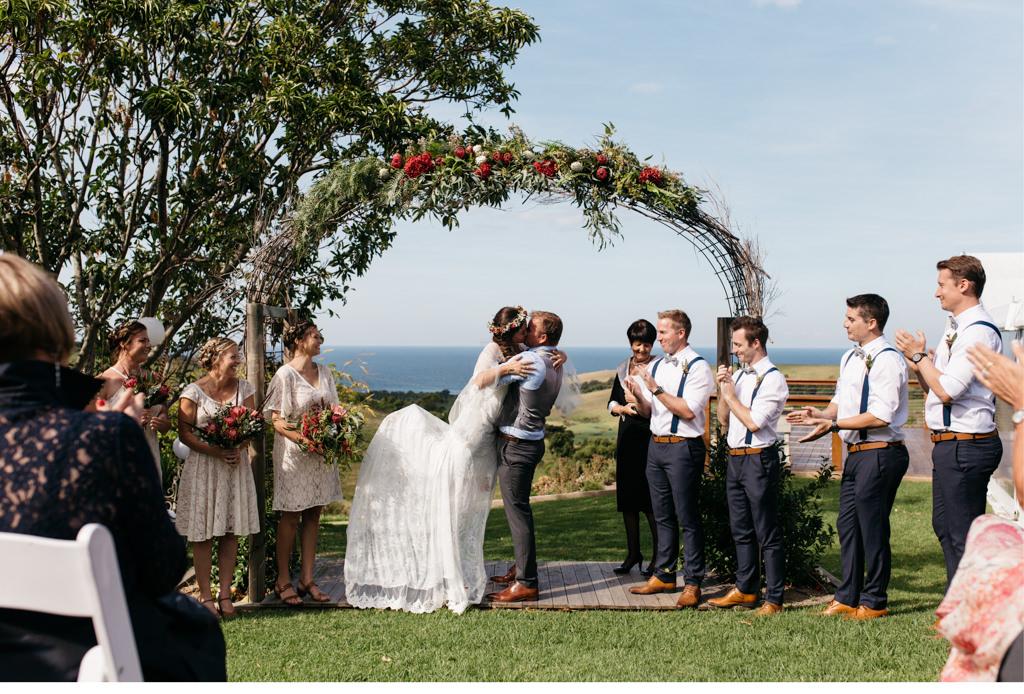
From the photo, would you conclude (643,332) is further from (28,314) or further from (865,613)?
(28,314)

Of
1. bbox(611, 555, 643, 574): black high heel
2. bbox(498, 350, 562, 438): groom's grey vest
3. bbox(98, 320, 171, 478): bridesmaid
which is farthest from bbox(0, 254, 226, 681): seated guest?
bbox(611, 555, 643, 574): black high heel

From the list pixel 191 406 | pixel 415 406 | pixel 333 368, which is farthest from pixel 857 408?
pixel 333 368

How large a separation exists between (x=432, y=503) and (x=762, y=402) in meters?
2.40

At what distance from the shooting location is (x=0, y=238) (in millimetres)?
8945

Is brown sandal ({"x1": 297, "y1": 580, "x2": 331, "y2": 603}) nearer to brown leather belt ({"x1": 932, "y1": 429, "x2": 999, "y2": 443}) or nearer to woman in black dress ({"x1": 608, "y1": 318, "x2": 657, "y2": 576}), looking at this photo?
woman in black dress ({"x1": 608, "y1": 318, "x2": 657, "y2": 576})

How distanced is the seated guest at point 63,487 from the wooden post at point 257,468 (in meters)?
4.26

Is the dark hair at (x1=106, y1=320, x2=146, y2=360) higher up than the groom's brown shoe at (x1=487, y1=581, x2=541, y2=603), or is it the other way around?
the dark hair at (x1=106, y1=320, x2=146, y2=360)

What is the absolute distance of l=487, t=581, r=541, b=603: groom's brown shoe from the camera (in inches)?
253

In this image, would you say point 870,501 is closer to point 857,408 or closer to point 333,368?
point 857,408

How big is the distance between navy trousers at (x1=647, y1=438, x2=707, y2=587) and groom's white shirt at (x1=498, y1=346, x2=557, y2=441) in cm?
91

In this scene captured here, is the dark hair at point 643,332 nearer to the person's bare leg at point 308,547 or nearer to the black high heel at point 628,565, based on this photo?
the black high heel at point 628,565

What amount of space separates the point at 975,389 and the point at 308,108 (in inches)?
274

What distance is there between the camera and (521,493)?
642 cm

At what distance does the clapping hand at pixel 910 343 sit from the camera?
5496 millimetres
